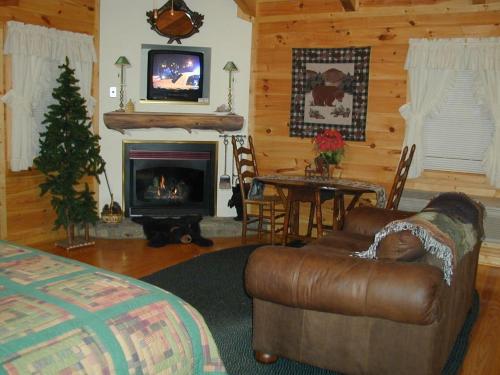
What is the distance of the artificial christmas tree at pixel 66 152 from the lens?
15.7 feet

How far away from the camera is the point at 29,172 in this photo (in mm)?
5086

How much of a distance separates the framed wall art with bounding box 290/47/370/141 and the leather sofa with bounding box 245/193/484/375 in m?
3.01

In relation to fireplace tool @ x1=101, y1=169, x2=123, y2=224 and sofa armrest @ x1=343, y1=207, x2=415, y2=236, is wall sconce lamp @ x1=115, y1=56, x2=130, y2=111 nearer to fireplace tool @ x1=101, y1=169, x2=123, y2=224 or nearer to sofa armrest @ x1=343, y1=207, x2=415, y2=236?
fireplace tool @ x1=101, y1=169, x2=123, y2=224

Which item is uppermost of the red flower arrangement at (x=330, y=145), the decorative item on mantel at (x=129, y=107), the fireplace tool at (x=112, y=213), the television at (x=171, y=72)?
the television at (x=171, y=72)

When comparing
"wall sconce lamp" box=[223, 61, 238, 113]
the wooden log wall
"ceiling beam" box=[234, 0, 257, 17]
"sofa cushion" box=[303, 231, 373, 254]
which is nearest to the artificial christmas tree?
the wooden log wall

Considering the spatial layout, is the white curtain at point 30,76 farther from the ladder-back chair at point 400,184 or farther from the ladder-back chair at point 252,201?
the ladder-back chair at point 400,184

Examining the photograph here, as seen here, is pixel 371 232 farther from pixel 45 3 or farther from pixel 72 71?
pixel 45 3

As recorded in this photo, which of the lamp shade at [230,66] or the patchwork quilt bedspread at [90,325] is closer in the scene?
the patchwork quilt bedspread at [90,325]

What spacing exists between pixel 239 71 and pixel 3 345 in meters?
4.87

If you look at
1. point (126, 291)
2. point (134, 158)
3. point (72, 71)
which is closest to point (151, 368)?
point (126, 291)

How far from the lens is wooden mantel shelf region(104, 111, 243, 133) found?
5531 mm

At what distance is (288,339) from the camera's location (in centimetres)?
267

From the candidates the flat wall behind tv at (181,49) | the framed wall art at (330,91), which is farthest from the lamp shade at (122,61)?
the framed wall art at (330,91)

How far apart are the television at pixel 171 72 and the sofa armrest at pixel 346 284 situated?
348 cm
